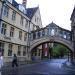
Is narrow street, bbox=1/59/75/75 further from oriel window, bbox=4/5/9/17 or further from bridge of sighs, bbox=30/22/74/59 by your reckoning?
bridge of sighs, bbox=30/22/74/59

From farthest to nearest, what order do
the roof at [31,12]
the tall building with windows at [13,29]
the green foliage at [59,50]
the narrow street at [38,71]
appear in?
the green foliage at [59,50] < the roof at [31,12] < the tall building with windows at [13,29] < the narrow street at [38,71]

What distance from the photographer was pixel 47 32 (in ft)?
139

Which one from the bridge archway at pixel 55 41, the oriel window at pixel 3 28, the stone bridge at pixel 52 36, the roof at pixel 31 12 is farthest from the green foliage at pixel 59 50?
the oriel window at pixel 3 28

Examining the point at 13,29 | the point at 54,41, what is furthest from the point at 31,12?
the point at 13,29

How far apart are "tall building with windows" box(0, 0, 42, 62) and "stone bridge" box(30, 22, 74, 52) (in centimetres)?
220

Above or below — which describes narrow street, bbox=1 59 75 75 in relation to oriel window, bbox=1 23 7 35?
below

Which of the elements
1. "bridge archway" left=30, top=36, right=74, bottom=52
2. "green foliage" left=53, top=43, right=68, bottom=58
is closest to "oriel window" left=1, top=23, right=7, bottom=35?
"bridge archway" left=30, top=36, right=74, bottom=52

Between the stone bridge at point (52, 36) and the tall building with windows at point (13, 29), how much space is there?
2.20m

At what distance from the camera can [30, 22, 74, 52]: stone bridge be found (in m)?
41.5

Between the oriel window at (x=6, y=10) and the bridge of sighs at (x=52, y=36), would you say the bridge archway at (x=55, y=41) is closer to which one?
the bridge of sighs at (x=52, y=36)

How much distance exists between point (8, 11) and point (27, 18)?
10.5m

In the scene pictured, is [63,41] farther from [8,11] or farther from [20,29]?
[8,11]

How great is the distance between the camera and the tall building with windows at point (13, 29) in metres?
30.5

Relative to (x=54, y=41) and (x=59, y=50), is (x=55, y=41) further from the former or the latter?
(x=59, y=50)
